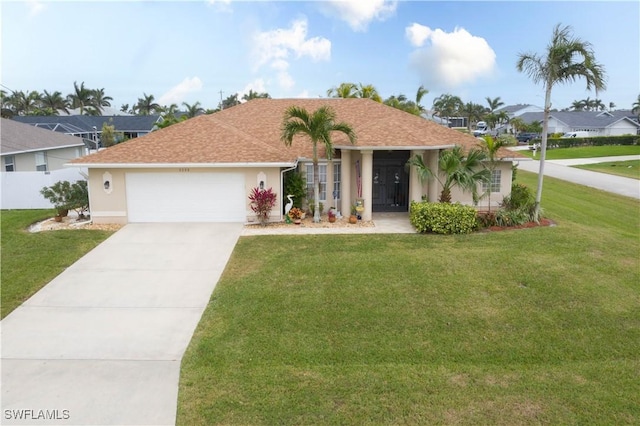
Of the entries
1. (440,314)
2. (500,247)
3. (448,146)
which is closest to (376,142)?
(448,146)

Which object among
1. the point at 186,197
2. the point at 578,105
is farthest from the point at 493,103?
the point at 186,197

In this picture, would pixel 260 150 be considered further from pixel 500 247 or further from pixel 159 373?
pixel 159 373

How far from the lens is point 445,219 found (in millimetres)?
14195

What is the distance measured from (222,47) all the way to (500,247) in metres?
14.8

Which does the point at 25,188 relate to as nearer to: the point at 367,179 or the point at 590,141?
the point at 367,179

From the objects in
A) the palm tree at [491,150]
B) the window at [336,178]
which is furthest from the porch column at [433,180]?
the window at [336,178]

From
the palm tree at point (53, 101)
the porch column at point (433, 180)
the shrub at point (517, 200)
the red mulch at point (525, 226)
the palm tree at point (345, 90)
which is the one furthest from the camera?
the palm tree at point (53, 101)

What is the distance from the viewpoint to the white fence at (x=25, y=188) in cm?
1895

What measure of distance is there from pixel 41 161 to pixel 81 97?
5544cm

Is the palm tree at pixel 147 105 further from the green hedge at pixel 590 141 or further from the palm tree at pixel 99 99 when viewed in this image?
the green hedge at pixel 590 141

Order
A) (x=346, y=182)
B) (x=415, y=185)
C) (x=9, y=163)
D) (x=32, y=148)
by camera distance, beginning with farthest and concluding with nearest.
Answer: (x=32, y=148)
(x=9, y=163)
(x=346, y=182)
(x=415, y=185)

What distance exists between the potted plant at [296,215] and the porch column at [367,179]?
7.63 ft

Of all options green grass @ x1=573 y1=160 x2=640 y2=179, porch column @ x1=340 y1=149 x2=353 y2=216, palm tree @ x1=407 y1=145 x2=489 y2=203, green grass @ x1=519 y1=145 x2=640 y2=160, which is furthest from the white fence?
Answer: green grass @ x1=519 y1=145 x2=640 y2=160

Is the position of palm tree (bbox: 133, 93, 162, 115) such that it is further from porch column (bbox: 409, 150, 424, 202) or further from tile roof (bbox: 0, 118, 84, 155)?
porch column (bbox: 409, 150, 424, 202)
